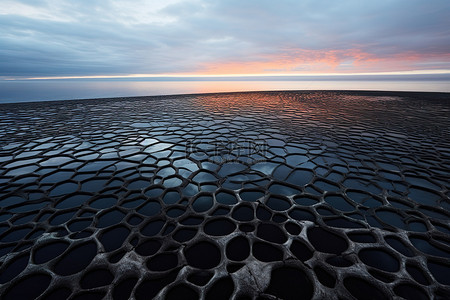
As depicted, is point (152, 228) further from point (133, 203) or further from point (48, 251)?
point (48, 251)

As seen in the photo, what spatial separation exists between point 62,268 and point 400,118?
1609 cm

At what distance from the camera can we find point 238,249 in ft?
9.95

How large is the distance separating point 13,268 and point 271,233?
372 centimetres

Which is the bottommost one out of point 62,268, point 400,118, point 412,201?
point 62,268

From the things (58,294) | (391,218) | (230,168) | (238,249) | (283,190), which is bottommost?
(58,294)

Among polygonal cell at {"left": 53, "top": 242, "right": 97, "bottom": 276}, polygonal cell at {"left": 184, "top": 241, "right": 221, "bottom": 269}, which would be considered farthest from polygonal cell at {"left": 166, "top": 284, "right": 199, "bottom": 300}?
polygonal cell at {"left": 53, "top": 242, "right": 97, "bottom": 276}

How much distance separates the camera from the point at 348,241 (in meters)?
3.11

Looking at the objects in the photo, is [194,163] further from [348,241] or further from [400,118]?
[400,118]

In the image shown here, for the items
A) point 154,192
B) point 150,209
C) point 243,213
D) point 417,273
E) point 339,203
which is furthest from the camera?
point 154,192

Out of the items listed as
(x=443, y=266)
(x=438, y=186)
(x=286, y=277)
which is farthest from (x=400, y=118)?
(x=286, y=277)

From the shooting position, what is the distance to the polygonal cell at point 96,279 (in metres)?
2.53

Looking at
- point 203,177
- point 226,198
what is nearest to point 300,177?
point 226,198

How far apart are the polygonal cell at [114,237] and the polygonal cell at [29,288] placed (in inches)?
28.0

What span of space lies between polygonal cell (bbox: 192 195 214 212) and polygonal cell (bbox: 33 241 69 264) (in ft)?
6.97
